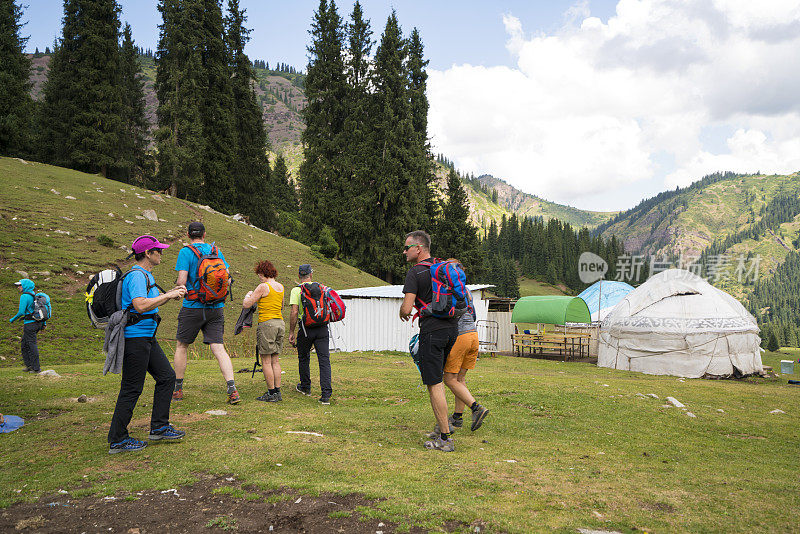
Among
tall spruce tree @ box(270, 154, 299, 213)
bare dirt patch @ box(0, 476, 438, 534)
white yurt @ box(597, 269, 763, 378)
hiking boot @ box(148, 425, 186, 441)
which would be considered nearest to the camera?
bare dirt patch @ box(0, 476, 438, 534)

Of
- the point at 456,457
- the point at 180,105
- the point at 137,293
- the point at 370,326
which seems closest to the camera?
the point at 137,293

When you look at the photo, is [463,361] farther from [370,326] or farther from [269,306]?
[370,326]

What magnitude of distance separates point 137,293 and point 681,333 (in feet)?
58.0

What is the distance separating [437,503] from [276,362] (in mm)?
4246

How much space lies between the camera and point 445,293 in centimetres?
494

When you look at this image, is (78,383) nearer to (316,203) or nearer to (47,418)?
(47,418)

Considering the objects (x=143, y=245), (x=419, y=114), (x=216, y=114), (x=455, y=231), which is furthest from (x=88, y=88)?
(x=143, y=245)

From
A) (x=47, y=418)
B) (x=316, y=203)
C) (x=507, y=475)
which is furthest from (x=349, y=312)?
(x=316, y=203)

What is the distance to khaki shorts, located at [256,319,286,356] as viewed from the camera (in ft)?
22.1

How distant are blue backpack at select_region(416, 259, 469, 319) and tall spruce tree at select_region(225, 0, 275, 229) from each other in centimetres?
3512

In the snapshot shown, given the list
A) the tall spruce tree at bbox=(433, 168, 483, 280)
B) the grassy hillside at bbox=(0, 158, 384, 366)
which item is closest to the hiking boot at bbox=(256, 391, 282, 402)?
the grassy hillside at bbox=(0, 158, 384, 366)

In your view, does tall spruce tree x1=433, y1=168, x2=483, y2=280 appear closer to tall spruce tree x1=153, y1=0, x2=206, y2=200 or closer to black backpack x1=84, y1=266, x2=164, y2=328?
tall spruce tree x1=153, y1=0, x2=206, y2=200

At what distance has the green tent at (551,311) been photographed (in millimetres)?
26594

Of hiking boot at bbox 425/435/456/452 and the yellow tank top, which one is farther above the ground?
the yellow tank top
